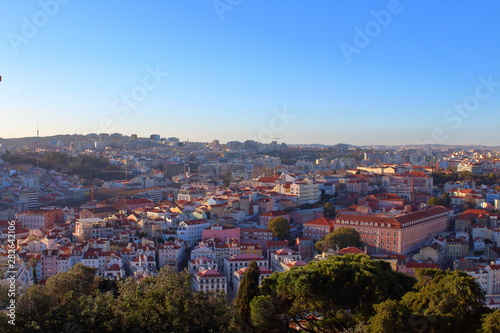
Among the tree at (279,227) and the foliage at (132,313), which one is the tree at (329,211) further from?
the foliage at (132,313)

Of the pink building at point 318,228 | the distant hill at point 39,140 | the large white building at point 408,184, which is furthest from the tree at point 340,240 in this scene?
the distant hill at point 39,140

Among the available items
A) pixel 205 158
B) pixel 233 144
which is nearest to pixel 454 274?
pixel 205 158

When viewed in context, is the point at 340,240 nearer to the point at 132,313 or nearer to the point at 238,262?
the point at 238,262

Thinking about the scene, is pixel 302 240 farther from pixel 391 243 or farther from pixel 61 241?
pixel 61 241

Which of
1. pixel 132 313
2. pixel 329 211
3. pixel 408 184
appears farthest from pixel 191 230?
pixel 408 184

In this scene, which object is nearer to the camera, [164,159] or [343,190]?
[343,190]

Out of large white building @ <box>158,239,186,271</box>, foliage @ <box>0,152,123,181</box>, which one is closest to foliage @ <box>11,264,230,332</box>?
large white building @ <box>158,239,186,271</box>

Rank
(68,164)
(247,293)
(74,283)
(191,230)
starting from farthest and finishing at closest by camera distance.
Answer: (68,164)
(191,230)
(74,283)
(247,293)
